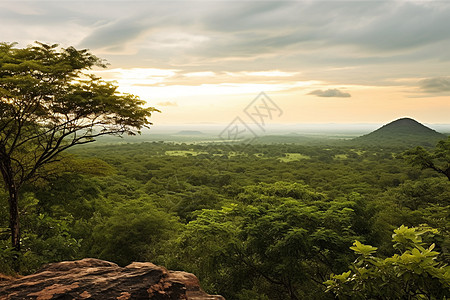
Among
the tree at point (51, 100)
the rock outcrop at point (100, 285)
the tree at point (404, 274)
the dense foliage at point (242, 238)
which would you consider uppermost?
the tree at point (51, 100)

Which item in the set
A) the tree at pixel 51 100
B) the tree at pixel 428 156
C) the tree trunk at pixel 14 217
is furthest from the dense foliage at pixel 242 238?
the tree at pixel 428 156

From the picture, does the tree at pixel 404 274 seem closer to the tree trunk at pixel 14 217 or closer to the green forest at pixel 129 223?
the green forest at pixel 129 223

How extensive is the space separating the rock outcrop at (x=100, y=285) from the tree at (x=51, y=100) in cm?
549

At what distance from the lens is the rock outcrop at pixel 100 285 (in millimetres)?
5059

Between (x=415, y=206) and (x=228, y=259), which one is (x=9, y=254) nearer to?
(x=228, y=259)

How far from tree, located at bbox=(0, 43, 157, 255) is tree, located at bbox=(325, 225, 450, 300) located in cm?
986

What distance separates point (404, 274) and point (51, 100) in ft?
37.8

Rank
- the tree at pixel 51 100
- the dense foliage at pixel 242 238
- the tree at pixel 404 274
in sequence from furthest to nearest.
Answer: the dense foliage at pixel 242 238, the tree at pixel 51 100, the tree at pixel 404 274

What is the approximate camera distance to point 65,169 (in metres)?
12.8

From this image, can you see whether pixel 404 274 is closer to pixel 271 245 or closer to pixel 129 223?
pixel 271 245

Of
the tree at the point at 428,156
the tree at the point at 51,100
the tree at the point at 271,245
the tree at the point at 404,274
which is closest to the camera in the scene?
the tree at the point at 404,274

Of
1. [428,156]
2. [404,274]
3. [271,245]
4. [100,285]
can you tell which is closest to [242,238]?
[271,245]

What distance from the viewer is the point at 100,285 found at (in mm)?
5324

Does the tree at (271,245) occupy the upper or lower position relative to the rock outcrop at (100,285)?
lower
